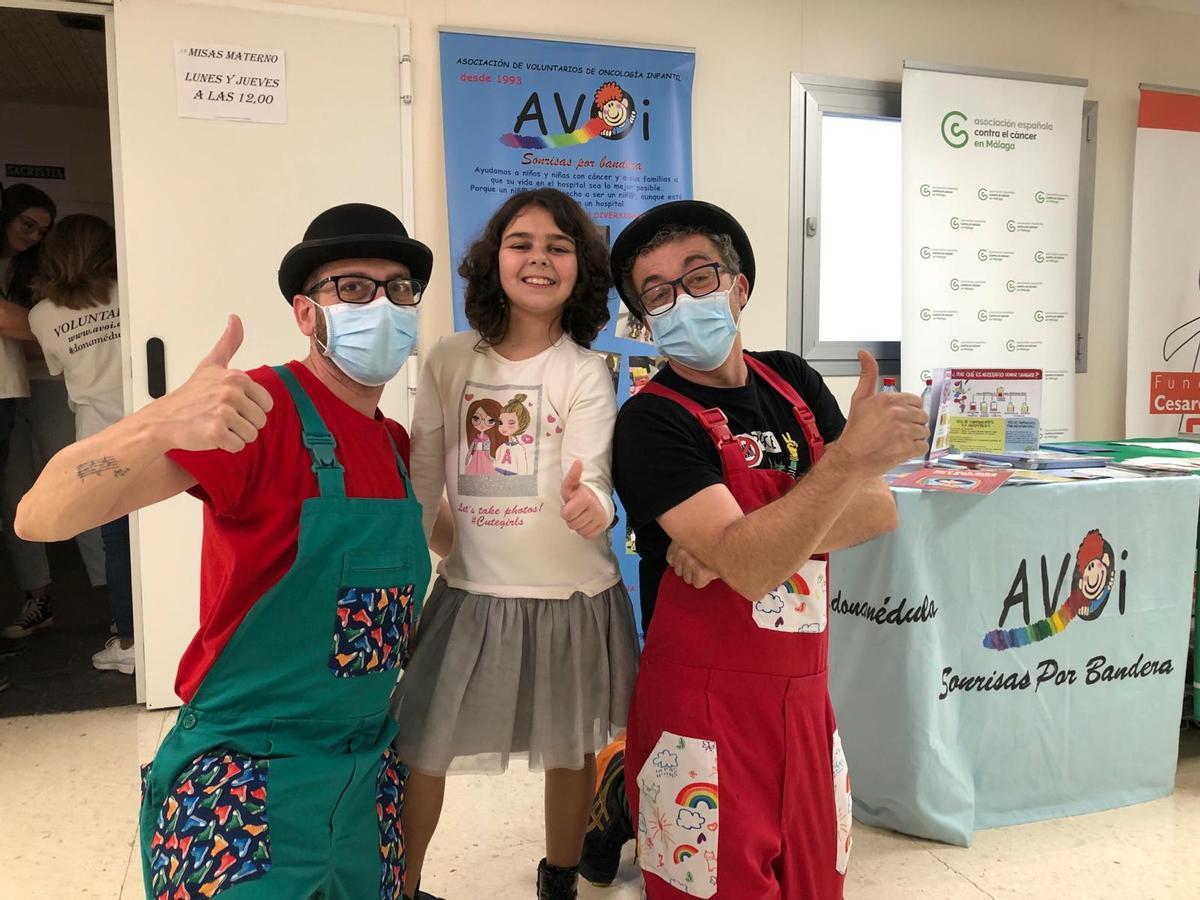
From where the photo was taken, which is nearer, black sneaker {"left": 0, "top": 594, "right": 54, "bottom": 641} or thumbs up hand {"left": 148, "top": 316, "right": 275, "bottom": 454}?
thumbs up hand {"left": 148, "top": 316, "right": 275, "bottom": 454}

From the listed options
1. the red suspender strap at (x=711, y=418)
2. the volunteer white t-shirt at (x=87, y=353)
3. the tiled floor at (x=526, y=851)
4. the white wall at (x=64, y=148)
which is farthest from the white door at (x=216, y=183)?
the white wall at (x=64, y=148)

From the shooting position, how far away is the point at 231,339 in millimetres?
1181

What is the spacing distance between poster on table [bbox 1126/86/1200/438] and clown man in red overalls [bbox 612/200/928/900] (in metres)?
3.45

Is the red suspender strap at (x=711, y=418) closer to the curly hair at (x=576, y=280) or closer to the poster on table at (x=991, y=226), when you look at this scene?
the curly hair at (x=576, y=280)

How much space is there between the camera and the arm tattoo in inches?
40.5

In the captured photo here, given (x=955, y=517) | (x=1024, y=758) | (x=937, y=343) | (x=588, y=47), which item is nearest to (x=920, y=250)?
(x=937, y=343)

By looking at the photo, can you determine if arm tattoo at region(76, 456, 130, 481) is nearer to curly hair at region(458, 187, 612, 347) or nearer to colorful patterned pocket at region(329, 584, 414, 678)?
colorful patterned pocket at region(329, 584, 414, 678)

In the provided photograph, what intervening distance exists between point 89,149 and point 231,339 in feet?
18.8

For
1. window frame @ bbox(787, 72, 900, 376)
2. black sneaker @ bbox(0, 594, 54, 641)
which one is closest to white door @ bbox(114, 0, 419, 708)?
black sneaker @ bbox(0, 594, 54, 641)

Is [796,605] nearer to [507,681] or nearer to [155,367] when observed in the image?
[507,681]

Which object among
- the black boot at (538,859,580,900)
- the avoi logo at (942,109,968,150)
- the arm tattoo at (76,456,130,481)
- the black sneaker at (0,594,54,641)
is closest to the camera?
the arm tattoo at (76,456,130,481)

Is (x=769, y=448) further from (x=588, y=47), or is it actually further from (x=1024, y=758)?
(x=588, y=47)

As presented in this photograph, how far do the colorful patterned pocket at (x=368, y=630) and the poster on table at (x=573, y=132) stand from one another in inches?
72.4

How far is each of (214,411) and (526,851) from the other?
1579 millimetres
